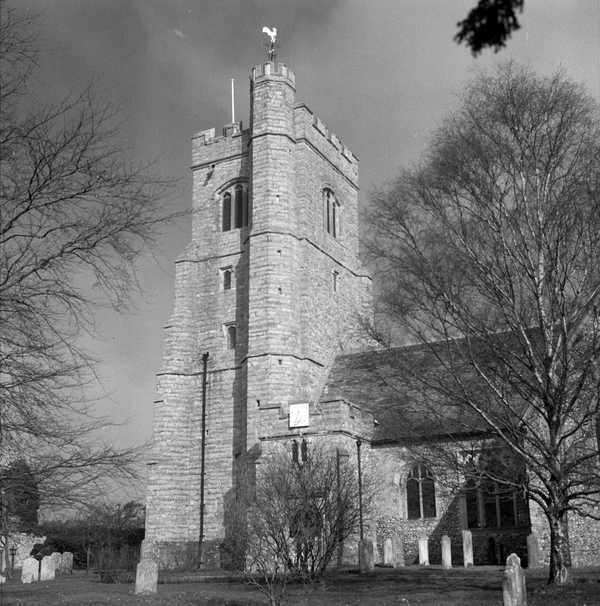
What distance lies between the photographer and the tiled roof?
650 inches

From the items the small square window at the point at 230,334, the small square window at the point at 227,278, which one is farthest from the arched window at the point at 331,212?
the small square window at the point at 230,334

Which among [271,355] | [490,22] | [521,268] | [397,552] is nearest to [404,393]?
[521,268]

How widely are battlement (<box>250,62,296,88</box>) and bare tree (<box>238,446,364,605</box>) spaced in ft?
62.1

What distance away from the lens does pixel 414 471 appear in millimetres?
28094

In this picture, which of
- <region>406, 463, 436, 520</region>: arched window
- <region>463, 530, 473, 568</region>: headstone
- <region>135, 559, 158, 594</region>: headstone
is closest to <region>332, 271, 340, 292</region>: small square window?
<region>406, 463, 436, 520</region>: arched window

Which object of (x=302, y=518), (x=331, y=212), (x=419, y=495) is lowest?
(x=302, y=518)

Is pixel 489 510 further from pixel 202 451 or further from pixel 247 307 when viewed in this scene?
pixel 247 307

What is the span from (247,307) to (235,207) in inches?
207

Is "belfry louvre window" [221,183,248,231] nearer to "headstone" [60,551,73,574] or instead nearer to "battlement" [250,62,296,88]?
"battlement" [250,62,296,88]

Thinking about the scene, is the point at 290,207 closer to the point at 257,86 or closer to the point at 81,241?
the point at 257,86

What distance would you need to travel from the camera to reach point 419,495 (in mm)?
27703

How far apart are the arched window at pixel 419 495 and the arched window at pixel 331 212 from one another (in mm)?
12950

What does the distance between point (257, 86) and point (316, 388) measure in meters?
13.6

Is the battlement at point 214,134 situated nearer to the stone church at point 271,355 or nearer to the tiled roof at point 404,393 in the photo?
the stone church at point 271,355
